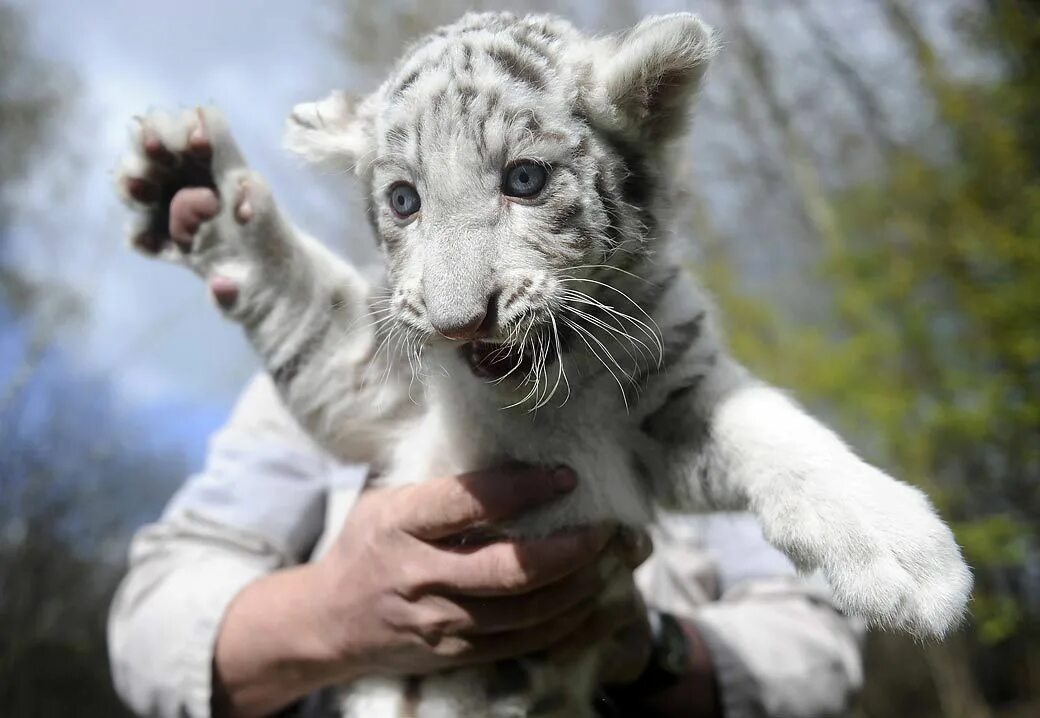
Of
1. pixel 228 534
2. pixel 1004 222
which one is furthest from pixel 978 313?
pixel 228 534

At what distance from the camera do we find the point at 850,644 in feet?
6.21

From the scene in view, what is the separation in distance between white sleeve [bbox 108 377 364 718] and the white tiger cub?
252mm

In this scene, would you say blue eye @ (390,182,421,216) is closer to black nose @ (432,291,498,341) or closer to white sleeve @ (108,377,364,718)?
black nose @ (432,291,498,341)

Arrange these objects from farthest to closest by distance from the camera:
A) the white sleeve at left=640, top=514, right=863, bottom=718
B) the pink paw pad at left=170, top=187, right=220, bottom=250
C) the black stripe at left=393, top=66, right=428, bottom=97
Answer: the white sleeve at left=640, top=514, right=863, bottom=718
the pink paw pad at left=170, top=187, right=220, bottom=250
the black stripe at left=393, top=66, right=428, bottom=97

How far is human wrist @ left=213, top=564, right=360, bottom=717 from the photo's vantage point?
1.44m

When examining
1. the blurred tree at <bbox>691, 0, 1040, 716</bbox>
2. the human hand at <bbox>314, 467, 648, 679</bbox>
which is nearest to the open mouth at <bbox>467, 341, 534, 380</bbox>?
the human hand at <bbox>314, 467, 648, 679</bbox>

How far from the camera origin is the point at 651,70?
1203mm

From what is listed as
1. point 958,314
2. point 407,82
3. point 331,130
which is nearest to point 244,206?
point 331,130

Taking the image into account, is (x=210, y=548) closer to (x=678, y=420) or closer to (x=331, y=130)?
(x=331, y=130)

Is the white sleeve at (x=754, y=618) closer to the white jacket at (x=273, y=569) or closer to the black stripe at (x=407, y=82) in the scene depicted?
the white jacket at (x=273, y=569)

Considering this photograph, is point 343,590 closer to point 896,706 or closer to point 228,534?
point 228,534

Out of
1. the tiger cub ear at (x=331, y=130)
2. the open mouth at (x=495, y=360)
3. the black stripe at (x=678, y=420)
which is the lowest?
the black stripe at (x=678, y=420)

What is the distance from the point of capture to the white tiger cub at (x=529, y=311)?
1050 mm

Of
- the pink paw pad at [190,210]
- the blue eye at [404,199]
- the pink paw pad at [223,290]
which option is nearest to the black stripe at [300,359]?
the pink paw pad at [223,290]
